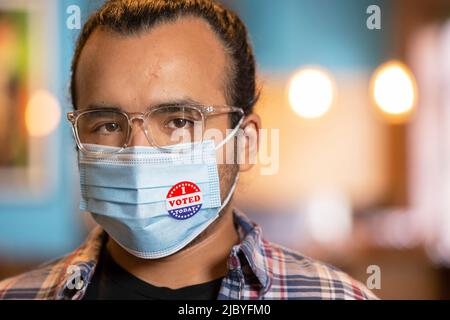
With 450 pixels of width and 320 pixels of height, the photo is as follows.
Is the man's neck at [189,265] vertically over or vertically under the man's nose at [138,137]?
under

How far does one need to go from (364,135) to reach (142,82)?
2.40 meters

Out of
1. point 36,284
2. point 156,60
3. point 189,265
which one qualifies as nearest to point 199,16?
point 156,60

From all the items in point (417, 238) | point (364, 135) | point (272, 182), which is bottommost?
point (417, 238)

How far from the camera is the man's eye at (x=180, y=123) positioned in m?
0.90

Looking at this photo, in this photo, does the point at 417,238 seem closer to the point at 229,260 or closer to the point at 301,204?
the point at 301,204

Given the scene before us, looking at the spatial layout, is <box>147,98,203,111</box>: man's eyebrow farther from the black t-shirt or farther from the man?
the black t-shirt

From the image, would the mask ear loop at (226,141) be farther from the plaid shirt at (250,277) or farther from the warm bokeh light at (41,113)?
the warm bokeh light at (41,113)

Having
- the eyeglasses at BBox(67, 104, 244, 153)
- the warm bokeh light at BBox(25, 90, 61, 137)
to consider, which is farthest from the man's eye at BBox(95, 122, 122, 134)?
the warm bokeh light at BBox(25, 90, 61, 137)

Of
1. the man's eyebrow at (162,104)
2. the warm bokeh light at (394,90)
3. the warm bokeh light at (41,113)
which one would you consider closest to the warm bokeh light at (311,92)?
the warm bokeh light at (394,90)

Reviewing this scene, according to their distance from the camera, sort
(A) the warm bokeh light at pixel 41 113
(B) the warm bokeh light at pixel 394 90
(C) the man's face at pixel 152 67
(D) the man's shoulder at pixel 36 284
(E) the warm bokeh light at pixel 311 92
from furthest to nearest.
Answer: (E) the warm bokeh light at pixel 311 92 < (A) the warm bokeh light at pixel 41 113 < (B) the warm bokeh light at pixel 394 90 < (D) the man's shoulder at pixel 36 284 < (C) the man's face at pixel 152 67

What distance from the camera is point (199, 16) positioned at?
91 centimetres

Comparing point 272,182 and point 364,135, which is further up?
point 364,135

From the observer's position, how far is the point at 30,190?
2631 mm

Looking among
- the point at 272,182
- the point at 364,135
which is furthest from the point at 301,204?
the point at 364,135
